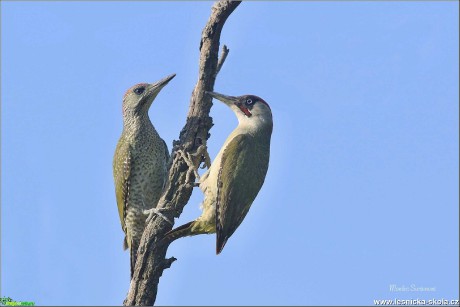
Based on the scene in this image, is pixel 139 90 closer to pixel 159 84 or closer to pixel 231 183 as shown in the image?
pixel 159 84

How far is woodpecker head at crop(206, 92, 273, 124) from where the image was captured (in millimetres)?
9156

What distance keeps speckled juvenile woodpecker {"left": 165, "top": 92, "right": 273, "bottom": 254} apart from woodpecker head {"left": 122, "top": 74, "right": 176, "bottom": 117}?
1051 millimetres

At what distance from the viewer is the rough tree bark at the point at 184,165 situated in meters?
8.07

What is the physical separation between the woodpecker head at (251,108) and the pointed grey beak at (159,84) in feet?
2.66

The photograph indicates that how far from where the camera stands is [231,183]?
8484 millimetres

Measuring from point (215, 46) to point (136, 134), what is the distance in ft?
6.52

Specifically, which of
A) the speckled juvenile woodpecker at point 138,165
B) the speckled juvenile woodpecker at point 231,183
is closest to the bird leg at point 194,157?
the speckled juvenile woodpecker at point 231,183

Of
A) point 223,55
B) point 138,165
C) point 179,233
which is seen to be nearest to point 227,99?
point 223,55

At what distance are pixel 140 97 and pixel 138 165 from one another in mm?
814

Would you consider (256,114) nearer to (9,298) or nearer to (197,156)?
(197,156)

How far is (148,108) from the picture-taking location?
32.2ft

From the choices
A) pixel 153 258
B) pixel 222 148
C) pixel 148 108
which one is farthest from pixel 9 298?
pixel 148 108

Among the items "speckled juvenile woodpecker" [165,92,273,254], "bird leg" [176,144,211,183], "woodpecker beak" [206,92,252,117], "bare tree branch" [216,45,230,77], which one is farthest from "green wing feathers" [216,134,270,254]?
"bare tree branch" [216,45,230,77]

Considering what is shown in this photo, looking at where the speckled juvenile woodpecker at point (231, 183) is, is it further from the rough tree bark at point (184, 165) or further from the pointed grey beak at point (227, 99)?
the rough tree bark at point (184, 165)
